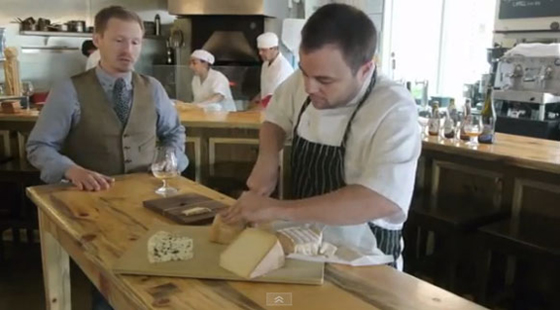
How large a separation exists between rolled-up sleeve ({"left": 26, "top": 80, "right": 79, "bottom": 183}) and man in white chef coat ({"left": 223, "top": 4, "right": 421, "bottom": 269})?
986 millimetres

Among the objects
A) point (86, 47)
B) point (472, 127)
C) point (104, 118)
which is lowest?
point (472, 127)

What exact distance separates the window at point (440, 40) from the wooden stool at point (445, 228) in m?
2.59

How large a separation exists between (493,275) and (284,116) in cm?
175

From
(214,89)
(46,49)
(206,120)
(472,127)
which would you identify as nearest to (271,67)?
(214,89)

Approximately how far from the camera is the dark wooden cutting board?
162cm

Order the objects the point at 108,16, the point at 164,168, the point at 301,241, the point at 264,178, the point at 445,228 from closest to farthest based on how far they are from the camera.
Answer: the point at 301,241 < the point at 264,178 < the point at 164,168 < the point at 108,16 < the point at 445,228

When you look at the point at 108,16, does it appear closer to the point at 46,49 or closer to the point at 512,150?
the point at 512,150

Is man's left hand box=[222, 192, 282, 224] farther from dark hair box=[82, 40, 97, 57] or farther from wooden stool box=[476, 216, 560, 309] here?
dark hair box=[82, 40, 97, 57]

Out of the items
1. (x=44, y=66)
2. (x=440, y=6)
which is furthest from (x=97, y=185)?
(x=440, y=6)

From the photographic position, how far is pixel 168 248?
51.0 inches

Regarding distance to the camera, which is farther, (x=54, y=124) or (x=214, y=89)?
(x=214, y=89)

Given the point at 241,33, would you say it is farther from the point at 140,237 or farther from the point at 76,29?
the point at 140,237

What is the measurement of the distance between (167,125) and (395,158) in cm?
130

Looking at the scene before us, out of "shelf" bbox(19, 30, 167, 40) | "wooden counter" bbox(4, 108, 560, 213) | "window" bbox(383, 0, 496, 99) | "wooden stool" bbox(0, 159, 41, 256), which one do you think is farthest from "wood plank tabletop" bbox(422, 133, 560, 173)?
"shelf" bbox(19, 30, 167, 40)
